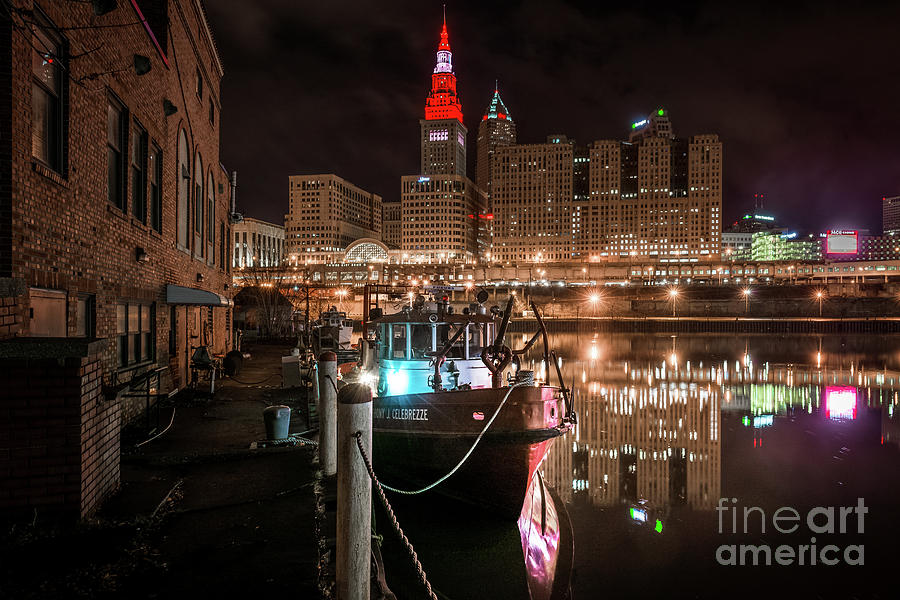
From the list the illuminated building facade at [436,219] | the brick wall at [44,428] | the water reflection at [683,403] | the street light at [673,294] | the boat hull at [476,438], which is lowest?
the water reflection at [683,403]

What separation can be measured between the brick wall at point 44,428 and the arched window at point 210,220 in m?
15.5

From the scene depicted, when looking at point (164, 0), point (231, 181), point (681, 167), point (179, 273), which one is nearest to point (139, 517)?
point (179, 273)

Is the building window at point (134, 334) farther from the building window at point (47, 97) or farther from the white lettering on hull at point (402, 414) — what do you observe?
the white lettering on hull at point (402, 414)

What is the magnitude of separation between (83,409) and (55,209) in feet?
11.4

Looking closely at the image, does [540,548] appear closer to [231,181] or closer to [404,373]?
[404,373]

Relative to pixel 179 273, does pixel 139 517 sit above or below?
below

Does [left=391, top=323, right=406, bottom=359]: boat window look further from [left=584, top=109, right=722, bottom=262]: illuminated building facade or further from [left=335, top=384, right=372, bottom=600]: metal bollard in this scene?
[left=584, top=109, right=722, bottom=262]: illuminated building facade

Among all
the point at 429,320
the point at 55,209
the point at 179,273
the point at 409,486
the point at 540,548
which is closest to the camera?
the point at 55,209

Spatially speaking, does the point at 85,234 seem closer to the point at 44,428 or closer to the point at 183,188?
the point at 44,428

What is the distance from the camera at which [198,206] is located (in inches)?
737

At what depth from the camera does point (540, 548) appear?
30.5 feet

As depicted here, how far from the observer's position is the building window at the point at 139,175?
38.6 ft
